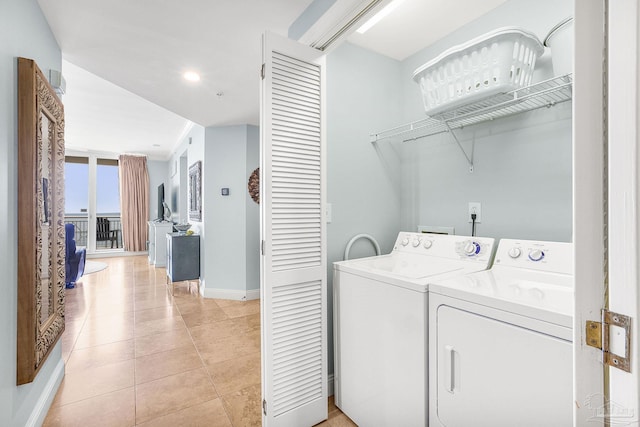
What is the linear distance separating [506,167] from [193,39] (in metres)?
2.21

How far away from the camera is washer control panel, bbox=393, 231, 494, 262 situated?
61.7 inches

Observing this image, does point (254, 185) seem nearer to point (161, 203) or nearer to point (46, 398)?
point (46, 398)

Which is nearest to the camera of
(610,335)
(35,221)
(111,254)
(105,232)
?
(610,335)

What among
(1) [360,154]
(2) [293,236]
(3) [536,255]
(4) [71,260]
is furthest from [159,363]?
(4) [71,260]

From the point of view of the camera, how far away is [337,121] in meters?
1.96

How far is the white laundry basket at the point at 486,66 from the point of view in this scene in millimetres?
1369

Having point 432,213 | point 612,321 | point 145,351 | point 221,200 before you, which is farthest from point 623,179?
point 221,200

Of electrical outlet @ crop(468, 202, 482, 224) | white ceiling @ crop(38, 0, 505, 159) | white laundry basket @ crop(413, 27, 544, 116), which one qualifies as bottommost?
electrical outlet @ crop(468, 202, 482, 224)

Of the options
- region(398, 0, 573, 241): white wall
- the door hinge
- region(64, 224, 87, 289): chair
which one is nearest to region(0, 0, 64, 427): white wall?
the door hinge

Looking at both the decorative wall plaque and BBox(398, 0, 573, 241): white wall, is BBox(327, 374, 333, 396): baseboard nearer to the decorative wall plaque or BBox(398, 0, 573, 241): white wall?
BBox(398, 0, 573, 241): white wall

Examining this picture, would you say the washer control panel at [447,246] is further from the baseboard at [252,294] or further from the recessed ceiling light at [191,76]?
the baseboard at [252,294]

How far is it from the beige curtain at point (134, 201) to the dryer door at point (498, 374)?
8.22 meters

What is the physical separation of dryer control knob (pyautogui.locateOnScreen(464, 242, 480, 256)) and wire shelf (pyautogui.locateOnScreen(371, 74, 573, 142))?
0.71 metres

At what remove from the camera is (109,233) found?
308 inches
